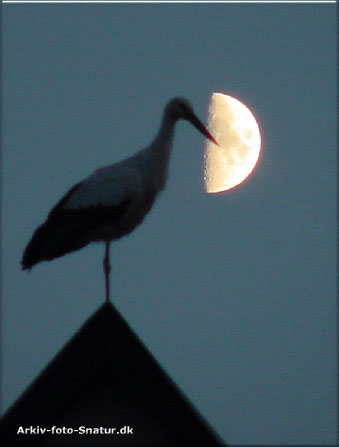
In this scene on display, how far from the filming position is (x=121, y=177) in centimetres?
1037

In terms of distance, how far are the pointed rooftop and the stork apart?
3.52m

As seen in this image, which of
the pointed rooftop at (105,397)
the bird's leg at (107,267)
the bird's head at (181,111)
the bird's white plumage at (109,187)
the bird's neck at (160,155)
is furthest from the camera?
the bird's head at (181,111)

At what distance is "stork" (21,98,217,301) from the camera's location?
10.4 m

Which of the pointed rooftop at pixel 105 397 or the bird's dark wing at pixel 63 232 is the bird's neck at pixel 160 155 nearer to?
the bird's dark wing at pixel 63 232

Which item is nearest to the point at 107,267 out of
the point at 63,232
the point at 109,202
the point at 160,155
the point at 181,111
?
the point at 109,202

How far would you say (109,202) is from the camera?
10422mm

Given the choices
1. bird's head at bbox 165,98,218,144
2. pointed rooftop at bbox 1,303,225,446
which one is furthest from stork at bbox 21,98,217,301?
pointed rooftop at bbox 1,303,225,446

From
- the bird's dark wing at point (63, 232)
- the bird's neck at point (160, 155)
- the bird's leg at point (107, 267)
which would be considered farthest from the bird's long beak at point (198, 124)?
the bird's leg at point (107, 267)

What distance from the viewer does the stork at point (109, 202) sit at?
10383 millimetres

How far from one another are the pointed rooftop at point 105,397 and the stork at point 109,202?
11.5ft

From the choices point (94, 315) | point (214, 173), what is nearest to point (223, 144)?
point (214, 173)

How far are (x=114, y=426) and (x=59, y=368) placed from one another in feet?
2.07

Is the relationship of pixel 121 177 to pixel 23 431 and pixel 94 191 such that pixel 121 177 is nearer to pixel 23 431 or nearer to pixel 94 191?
pixel 94 191

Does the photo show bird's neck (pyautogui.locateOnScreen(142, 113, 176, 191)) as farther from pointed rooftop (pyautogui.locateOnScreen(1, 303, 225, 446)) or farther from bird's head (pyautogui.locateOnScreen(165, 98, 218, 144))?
pointed rooftop (pyautogui.locateOnScreen(1, 303, 225, 446))
